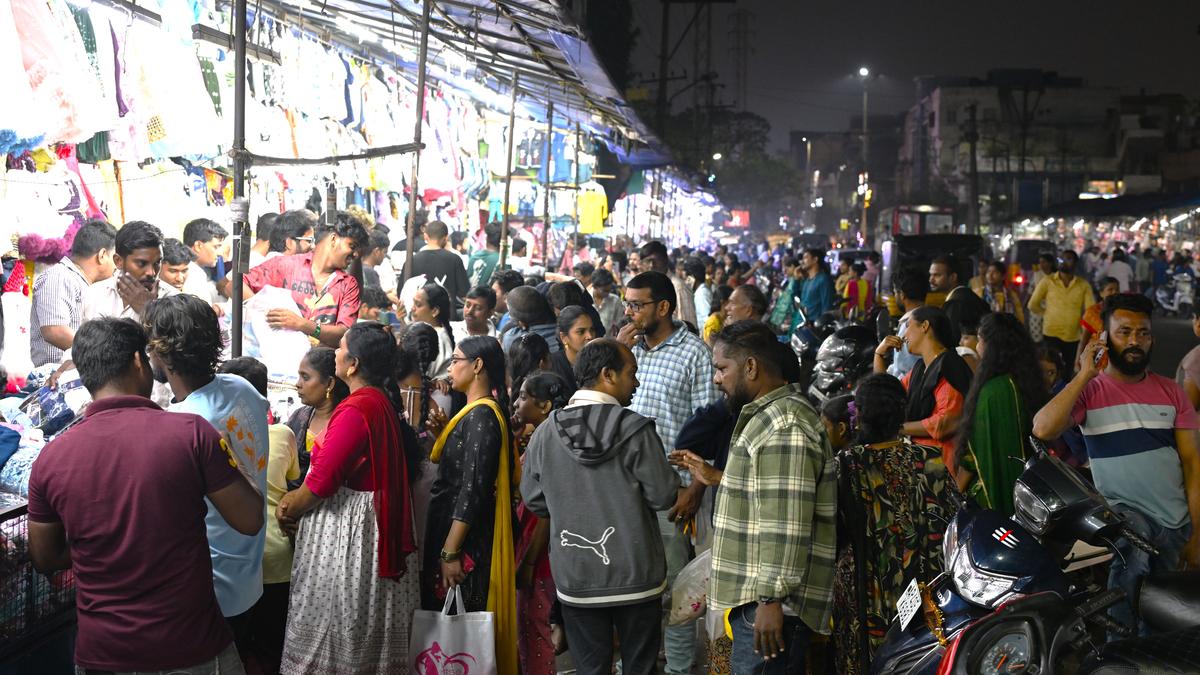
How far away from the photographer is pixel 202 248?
711cm

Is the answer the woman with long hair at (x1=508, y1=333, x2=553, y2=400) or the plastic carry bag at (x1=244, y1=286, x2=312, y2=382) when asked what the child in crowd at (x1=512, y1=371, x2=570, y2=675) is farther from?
the plastic carry bag at (x1=244, y1=286, x2=312, y2=382)

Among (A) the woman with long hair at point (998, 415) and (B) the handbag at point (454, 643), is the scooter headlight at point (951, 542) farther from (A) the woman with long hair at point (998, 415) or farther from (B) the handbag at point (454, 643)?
(B) the handbag at point (454, 643)

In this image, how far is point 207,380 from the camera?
14.1 feet

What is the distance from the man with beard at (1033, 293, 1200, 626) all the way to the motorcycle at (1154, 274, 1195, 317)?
26.7m

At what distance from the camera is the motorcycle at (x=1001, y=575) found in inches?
154

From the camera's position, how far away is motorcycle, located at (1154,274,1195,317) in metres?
→ 29.9

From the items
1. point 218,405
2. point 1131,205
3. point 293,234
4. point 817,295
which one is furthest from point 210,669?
point 1131,205

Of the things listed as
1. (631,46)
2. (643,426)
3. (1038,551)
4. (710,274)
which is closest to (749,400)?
(643,426)

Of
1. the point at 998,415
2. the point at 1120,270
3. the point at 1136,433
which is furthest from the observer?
the point at 1120,270

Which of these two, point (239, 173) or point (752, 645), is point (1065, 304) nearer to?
point (752, 645)

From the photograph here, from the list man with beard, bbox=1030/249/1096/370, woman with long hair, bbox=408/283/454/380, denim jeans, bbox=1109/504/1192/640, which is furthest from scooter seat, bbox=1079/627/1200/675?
man with beard, bbox=1030/249/1096/370

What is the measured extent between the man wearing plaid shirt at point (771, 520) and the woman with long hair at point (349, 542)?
5.13 ft

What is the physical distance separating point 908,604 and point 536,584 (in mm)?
1922

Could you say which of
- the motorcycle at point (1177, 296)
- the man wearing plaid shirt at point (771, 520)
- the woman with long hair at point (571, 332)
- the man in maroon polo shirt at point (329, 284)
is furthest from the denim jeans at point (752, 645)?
the motorcycle at point (1177, 296)
